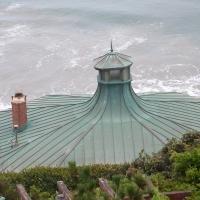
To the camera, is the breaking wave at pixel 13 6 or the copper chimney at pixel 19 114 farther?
the breaking wave at pixel 13 6

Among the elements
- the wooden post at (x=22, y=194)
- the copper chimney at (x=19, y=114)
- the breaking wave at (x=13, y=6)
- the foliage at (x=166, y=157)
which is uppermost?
the breaking wave at (x=13, y=6)

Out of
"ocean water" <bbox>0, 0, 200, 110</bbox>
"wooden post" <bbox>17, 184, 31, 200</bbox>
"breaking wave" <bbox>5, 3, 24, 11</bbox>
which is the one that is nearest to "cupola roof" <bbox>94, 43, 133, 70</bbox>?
"wooden post" <bbox>17, 184, 31, 200</bbox>

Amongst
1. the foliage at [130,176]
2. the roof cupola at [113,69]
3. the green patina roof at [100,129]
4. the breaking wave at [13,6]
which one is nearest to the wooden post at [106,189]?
the foliage at [130,176]

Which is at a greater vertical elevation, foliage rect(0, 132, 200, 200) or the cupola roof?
the cupola roof

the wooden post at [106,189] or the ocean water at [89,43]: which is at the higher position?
the ocean water at [89,43]

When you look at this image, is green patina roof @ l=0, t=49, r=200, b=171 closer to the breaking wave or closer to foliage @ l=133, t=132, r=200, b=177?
foliage @ l=133, t=132, r=200, b=177

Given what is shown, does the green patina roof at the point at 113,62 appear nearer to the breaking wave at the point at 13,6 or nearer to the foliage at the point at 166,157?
the foliage at the point at 166,157

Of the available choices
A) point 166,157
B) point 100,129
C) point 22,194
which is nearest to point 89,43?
point 100,129

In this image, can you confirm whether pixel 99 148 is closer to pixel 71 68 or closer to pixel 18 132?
pixel 18 132
